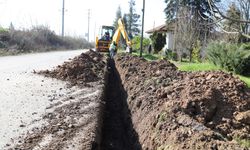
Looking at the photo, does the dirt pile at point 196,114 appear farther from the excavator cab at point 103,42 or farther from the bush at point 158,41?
the bush at point 158,41

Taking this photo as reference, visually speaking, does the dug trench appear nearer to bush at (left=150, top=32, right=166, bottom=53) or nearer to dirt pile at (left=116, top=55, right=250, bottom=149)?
dirt pile at (left=116, top=55, right=250, bottom=149)

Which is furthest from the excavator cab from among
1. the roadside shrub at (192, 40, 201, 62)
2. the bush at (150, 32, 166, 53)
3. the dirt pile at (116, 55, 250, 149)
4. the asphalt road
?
the dirt pile at (116, 55, 250, 149)

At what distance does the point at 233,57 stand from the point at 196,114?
10808mm

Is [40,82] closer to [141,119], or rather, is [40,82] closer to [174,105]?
[141,119]

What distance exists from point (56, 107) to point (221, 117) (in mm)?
4223

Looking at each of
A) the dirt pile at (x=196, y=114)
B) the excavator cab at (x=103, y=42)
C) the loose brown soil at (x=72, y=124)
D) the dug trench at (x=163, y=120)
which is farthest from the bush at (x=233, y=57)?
the excavator cab at (x=103, y=42)

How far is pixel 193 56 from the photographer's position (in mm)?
30984

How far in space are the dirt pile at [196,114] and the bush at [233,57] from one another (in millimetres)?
7719

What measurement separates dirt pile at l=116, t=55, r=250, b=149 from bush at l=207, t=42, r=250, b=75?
304 inches

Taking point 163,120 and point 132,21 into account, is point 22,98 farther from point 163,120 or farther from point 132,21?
point 132,21

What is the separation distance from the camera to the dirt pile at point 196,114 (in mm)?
6020

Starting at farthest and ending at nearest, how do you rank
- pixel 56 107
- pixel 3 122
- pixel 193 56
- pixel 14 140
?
pixel 193 56 < pixel 56 107 < pixel 3 122 < pixel 14 140

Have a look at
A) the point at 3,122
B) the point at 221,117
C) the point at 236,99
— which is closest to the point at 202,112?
the point at 221,117

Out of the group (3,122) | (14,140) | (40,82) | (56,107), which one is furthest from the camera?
(40,82)
